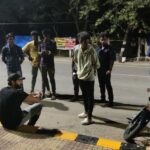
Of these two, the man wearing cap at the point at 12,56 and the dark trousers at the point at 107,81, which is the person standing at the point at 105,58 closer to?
the dark trousers at the point at 107,81

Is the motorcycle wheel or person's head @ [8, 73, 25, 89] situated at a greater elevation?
person's head @ [8, 73, 25, 89]

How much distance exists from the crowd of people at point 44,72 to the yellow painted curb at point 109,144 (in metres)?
1.15

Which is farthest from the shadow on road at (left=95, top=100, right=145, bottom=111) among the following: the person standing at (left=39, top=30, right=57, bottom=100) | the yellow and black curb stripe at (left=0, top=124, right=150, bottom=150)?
the yellow and black curb stripe at (left=0, top=124, right=150, bottom=150)

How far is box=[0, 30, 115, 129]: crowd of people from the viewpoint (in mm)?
6371

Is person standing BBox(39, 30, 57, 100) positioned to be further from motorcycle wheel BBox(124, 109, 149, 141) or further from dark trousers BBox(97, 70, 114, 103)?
motorcycle wheel BBox(124, 109, 149, 141)

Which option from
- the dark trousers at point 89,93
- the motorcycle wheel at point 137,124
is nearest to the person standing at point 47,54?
the dark trousers at point 89,93

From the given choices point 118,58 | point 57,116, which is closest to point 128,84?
point 57,116

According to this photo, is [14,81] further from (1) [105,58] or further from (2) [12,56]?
(2) [12,56]

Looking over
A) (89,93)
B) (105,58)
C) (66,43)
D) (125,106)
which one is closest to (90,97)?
(89,93)

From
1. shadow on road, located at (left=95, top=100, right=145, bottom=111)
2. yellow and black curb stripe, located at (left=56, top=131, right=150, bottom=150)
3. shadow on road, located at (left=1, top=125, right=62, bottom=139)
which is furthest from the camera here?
shadow on road, located at (left=95, top=100, right=145, bottom=111)

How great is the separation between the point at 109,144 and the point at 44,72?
12.9 feet

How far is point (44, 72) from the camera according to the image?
9461 mm

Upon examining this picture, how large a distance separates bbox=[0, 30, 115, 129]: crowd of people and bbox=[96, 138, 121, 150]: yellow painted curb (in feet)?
3.76

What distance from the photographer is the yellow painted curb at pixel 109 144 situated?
5820 millimetres
